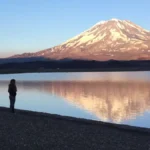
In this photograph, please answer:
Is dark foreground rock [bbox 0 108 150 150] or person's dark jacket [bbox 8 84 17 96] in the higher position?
person's dark jacket [bbox 8 84 17 96]

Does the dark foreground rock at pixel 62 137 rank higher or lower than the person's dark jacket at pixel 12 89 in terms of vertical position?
lower

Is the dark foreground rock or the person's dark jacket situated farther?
the person's dark jacket

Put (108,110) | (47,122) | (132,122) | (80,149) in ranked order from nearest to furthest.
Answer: (80,149) → (47,122) → (132,122) → (108,110)

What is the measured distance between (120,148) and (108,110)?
15242mm

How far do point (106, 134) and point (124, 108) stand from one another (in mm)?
14266

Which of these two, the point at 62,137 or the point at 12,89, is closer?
the point at 62,137

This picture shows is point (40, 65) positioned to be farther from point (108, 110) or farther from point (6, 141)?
point (6, 141)

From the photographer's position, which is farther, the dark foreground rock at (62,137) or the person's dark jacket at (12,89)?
the person's dark jacket at (12,89)

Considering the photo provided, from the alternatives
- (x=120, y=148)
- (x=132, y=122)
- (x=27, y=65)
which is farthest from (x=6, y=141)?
(x=27, y=65)

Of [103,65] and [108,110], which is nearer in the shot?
[108,110]

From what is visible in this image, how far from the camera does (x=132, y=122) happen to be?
20281 mm

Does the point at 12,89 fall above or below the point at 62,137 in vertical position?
above

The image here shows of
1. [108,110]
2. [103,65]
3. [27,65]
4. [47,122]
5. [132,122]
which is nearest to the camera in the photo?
[47,122]

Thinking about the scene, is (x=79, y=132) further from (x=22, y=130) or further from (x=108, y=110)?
(x=108, y=110)
